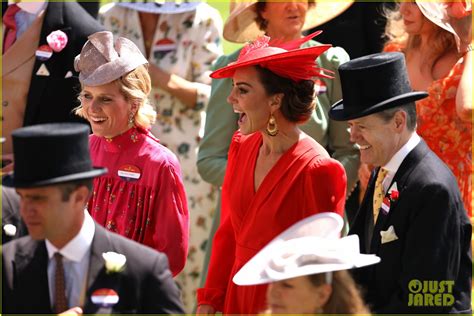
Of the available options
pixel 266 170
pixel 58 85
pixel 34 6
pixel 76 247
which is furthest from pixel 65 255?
pixel 34 6

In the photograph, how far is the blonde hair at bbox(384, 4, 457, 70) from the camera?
22.4 feet

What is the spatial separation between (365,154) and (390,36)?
2.09 meters

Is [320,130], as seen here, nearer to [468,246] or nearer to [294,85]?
[294,85]

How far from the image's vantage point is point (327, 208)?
207 inches

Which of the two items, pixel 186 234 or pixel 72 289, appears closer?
pixel 72 289

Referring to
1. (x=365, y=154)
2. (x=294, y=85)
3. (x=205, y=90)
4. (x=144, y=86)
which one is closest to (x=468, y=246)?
(x=365, y=154)

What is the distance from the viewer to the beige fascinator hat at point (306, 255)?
4.36 metres

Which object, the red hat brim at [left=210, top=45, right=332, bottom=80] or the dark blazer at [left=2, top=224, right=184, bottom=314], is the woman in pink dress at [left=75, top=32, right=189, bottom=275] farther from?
the dark blazer at [left=2, top=224, right=184, bottom=314]

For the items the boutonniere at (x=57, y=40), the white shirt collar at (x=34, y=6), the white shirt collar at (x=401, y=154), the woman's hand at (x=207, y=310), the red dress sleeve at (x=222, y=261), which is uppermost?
the white shirt collar at (x=34, y=6)

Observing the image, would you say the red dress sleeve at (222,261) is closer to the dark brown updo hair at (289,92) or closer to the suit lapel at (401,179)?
the dark brown updo hair at (289,92)

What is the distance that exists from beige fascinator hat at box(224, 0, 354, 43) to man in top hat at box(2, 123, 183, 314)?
118 inches

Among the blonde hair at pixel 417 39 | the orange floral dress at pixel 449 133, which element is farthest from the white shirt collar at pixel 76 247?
the blonde hair at pixel 417 39

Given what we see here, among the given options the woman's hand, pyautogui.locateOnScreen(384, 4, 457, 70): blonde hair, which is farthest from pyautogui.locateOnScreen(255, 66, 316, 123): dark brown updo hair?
pyautogui.locateOnScreen(384, 4, 457, 70): blonde hair

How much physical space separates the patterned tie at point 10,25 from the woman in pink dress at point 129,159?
153 centimetres
